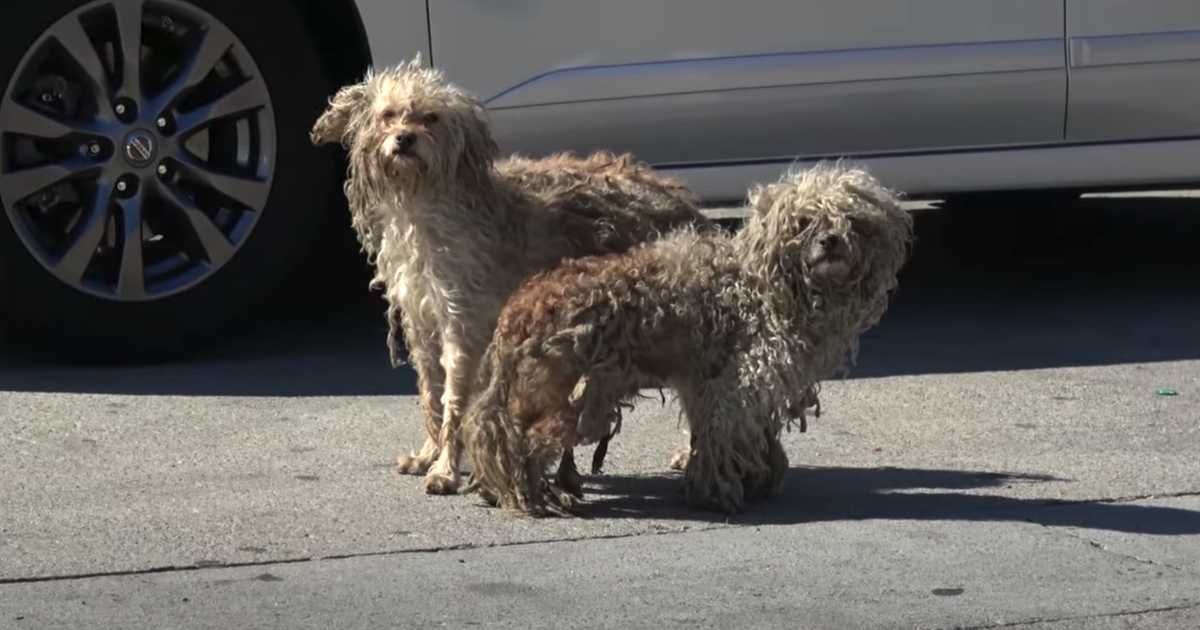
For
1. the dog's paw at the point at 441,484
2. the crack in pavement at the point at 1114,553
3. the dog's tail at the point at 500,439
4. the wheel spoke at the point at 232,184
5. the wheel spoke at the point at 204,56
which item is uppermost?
the wheel spoke at the point at 204,56

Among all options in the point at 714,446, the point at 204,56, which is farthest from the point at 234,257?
the point at 714,446

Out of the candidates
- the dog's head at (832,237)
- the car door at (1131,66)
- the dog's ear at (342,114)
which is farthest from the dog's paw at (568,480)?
the car door at (1131,66)

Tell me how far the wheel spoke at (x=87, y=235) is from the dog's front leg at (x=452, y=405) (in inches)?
66.8

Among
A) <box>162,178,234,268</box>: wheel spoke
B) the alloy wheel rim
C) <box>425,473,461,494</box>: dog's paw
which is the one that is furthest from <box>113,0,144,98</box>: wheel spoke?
<box>425,473,461,494</box>: dog's paw

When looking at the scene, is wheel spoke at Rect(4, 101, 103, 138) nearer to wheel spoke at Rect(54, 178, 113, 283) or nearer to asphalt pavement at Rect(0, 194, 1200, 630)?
wheel spoke at Rect(54, 178, 113, 283)

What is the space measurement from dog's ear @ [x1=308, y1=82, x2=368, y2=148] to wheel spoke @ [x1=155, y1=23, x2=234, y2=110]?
1.19 m

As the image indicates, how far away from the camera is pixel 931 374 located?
740 cm

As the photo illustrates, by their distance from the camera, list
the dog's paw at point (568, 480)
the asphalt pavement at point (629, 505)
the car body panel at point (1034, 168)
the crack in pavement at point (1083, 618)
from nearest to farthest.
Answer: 1. the crack in pavement at point (1083, 618)
2. the asphalt pavement at point (629, 505)
3. the dog's paw at point (568, 480)
4. the car body panel at point (1034, 168)

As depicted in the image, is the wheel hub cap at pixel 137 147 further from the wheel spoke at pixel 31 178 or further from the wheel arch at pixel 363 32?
the wheel arch at pixel 363 32

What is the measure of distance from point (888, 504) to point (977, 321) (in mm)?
2602

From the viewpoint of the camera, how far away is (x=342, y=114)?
597 cm

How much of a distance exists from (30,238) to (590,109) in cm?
196

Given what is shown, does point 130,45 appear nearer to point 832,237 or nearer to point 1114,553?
point 832,237

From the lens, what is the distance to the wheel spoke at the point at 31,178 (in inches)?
275
